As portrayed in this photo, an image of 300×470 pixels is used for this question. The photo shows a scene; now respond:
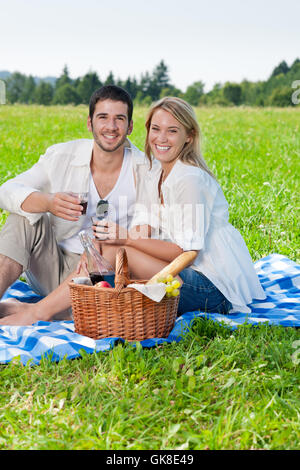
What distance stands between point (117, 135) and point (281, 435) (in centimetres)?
196

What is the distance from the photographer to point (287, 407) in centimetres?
221

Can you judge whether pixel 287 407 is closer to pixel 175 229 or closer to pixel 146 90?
pixel 175 229

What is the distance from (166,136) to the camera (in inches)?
125

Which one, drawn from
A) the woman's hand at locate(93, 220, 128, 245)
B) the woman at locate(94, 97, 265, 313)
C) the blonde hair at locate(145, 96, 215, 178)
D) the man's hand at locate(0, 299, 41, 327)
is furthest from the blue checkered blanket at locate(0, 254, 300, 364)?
the blonde hair at locate(145, 96, 215, 178)

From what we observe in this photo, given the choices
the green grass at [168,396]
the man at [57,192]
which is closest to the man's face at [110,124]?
the man at [57,192]

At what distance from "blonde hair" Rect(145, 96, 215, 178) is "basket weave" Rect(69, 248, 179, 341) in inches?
29.3

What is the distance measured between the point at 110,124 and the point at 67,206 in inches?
23.2

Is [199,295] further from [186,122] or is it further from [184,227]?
[186,122]

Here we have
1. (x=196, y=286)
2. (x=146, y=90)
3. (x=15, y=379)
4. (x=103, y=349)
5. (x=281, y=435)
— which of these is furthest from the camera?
(x=146, y=90)

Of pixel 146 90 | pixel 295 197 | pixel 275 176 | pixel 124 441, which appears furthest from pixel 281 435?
pixel 146 90

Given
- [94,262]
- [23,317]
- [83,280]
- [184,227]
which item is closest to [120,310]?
[83,280]

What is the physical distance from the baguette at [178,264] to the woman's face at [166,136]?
23.9 inches

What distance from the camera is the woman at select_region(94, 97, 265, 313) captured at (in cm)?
306

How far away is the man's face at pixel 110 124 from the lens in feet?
10.9
